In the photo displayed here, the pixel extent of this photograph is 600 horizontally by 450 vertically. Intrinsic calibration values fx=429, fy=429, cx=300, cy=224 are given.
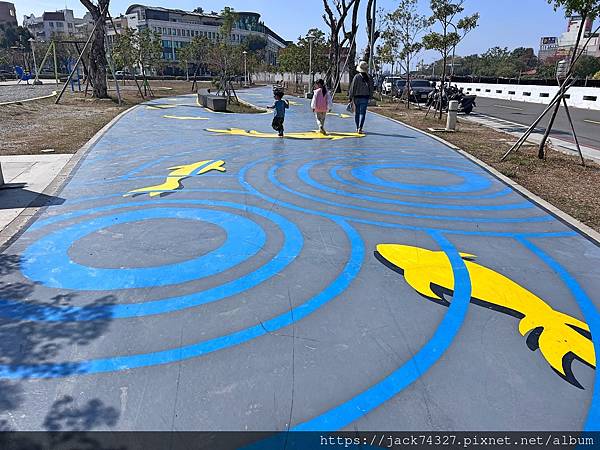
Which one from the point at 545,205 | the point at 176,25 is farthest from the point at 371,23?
the point at 176,25

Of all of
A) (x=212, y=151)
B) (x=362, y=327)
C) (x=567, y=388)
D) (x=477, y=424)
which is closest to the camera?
(x=477, y=424)

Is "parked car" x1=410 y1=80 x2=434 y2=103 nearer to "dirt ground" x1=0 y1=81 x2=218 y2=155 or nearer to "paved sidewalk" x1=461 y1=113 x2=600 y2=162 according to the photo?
"paved sidewalk" x1=461 y1=113 x2=600 y2=162

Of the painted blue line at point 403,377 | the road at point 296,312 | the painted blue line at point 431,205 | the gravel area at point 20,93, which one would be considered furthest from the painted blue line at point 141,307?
the gravel area at point 20,93

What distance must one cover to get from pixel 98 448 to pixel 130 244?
2813 mm

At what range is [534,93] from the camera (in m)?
31.1

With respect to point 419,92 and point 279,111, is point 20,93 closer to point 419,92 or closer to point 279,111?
point 279,111

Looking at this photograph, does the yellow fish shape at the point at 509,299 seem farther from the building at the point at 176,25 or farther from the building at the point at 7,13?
the building at the point at 7,13

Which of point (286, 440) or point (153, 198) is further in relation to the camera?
point (153, 198)

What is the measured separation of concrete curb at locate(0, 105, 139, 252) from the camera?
491 cm

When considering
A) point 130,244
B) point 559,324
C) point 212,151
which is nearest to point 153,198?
point 130,244

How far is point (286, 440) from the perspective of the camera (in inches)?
89.4

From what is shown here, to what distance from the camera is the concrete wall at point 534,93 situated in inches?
993

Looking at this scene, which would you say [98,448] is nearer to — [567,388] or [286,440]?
[286,440]

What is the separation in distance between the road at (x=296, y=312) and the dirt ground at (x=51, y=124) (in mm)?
4822
